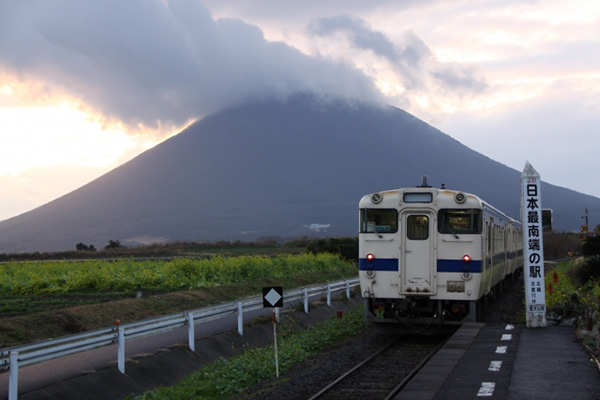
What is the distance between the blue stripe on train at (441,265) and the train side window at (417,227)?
0.65 m

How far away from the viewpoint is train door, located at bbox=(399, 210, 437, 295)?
16594 mm

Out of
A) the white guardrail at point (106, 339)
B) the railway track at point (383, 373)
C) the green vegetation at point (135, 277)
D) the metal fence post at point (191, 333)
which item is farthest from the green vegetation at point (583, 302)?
the green vegetation at point (135, 277)

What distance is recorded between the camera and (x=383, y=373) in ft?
44.5

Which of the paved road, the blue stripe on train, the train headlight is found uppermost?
the blue stripe on train

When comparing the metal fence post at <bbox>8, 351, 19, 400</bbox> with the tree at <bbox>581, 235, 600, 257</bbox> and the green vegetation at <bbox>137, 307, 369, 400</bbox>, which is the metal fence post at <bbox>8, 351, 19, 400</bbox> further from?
the tree at <bbox>581, 235, 600, 257</bbox>

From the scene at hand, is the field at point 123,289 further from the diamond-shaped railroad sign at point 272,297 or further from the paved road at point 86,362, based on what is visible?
the diamond-shaped railroad sign at point 272,297

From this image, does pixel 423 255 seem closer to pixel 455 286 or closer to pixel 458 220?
pixel 455 286

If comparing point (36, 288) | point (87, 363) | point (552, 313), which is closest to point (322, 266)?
point (36, 288)

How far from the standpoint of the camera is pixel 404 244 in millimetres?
16812

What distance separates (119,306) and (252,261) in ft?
50.2

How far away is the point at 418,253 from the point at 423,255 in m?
0.12

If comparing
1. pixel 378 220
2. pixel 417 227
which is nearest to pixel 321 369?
pixel 378 220

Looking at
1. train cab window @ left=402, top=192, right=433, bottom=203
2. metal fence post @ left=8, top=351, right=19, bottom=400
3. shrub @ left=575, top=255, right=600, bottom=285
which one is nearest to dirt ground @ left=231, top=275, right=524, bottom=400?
train cab window @ left=402, top=192, right=433, bottom=203

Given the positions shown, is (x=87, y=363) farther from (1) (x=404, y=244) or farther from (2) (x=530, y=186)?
(2) (x=530, y=186)
